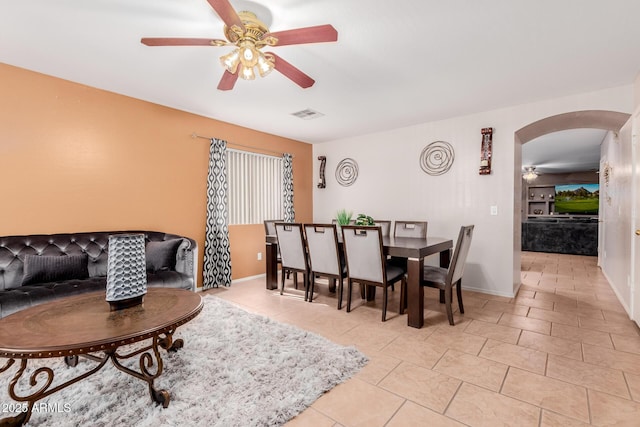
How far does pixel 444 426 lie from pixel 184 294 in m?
1.81

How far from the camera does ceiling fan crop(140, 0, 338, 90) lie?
170 cm

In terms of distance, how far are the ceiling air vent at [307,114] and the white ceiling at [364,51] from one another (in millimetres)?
196

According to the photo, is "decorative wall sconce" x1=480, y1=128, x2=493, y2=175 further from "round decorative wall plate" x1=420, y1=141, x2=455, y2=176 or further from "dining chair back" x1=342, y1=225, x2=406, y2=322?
"dining chair back" x1=342, y1=225, x2=406, y2=322

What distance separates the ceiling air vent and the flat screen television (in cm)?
1006

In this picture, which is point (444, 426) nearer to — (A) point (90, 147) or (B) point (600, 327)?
(B) point (600, 327)

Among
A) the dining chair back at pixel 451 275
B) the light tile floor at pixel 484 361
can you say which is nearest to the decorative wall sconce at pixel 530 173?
the light tile floor at pixel 484 361

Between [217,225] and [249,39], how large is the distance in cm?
281

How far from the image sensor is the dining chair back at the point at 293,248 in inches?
142

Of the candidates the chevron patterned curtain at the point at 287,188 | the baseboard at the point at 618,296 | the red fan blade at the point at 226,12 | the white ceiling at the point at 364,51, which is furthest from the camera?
the chevron patterned curtain at the point at 287,188

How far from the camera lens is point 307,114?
408cm

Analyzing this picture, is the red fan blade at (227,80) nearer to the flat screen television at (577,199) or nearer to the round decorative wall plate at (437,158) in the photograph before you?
the round decorative wall plate at (437,158)

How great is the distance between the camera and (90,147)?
3.18 m

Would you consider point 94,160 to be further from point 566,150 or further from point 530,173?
point 530,173

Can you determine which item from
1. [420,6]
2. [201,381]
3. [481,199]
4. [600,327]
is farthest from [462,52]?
[201,381]
